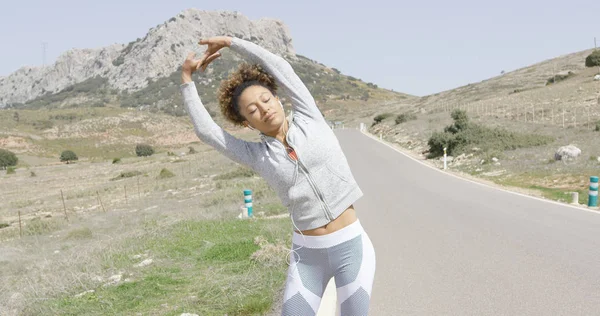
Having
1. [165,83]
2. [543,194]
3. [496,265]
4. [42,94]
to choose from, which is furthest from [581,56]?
[42,94]

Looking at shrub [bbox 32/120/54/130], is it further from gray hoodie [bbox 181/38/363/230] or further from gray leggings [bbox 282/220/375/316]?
gray leggings [bbox 282/220/375/316]

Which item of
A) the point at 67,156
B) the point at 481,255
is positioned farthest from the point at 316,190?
the point at 67,156

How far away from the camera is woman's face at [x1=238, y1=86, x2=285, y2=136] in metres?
2.73

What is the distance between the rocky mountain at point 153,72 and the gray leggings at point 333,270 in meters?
99.5

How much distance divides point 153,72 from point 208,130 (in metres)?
147

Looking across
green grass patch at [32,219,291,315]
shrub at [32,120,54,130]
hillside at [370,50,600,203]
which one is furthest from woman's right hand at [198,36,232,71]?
shrub at [32,120,54,130]

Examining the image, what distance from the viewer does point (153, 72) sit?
469 ft

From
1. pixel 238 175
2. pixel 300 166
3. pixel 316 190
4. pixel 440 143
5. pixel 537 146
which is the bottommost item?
pixel 238 175

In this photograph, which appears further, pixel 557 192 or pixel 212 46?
pixel 557 192

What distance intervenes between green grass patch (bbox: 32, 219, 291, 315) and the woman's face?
303 centimetres

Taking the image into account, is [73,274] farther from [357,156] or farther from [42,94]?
[42,94]

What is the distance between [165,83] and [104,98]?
1546cm

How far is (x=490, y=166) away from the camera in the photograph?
72.6 feet

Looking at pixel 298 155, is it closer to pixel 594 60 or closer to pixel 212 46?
pixel 212 46
